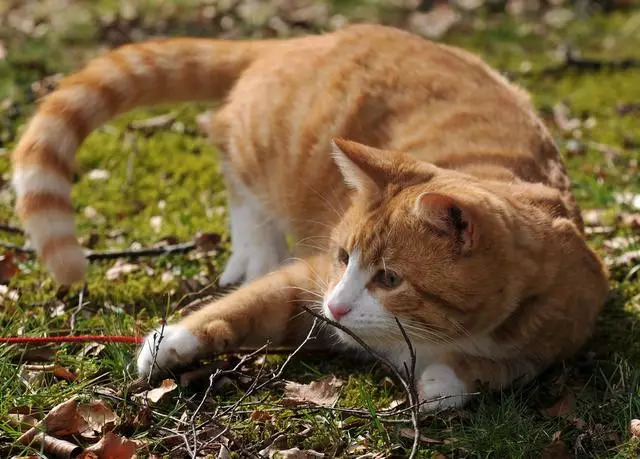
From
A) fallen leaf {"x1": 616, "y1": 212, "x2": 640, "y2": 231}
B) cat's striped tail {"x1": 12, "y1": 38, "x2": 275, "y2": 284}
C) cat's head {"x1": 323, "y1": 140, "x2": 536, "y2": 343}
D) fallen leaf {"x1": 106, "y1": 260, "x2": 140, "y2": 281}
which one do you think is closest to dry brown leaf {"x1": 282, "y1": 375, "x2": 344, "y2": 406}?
cat's head {"x1": 323, "y1": 140, "x2": 536, "y2": 343}

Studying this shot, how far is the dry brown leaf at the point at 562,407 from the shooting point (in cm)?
328

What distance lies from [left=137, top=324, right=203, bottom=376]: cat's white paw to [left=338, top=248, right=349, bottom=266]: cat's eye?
0.60m

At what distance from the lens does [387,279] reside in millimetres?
3166

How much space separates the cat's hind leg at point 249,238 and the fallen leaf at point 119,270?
436mm

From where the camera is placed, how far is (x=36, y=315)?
3.84 meters

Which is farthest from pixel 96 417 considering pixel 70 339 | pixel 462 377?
pixel 462 377

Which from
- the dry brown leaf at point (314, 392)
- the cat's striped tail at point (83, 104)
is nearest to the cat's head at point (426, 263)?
the dry brown leaf at point (314, 392)

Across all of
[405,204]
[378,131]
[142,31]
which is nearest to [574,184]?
[378,131]

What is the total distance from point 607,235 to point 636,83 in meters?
2.31

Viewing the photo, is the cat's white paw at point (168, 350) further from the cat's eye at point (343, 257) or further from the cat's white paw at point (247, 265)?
the cat's white paw at point (247, 265)

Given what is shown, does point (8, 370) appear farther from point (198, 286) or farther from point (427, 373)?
point (427, 373)

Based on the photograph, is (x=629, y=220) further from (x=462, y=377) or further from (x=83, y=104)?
(x=83, y=104)

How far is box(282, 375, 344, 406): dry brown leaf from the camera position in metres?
3.35

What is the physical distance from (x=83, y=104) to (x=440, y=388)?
2.04 metres
